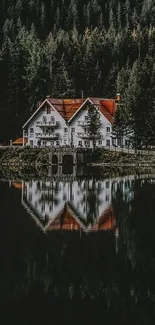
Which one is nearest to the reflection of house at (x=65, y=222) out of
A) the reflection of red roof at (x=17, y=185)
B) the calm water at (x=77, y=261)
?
the calm water at (x=77, y=261)

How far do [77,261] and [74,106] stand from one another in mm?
77410

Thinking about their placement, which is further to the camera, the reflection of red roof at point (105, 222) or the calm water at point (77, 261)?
the reflection of red roof at point (105, 222)

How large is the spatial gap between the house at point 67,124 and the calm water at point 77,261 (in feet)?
178

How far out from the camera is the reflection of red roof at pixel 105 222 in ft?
96.6

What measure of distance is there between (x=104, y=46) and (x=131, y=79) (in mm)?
27196

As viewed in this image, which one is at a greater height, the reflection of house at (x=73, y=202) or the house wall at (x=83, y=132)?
the house wall at (x=83, y=132)

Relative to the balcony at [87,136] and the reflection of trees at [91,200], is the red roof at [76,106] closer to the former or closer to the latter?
the balcony at [87,136]

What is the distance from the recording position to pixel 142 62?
5037 inches

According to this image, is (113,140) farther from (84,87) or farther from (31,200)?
(31,200)

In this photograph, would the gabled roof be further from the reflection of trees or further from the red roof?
the reflection of trees

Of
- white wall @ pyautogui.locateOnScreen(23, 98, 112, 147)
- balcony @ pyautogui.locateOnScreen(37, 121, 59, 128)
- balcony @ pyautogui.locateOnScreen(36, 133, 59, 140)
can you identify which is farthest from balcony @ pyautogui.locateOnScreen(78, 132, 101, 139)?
balcony @ pyautogui.locateOnScreen(36, 133, 59, 140)

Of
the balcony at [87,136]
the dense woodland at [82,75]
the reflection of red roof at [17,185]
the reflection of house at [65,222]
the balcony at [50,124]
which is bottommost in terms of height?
the reflection of red roof at [17,185]

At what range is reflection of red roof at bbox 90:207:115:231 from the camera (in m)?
29.5

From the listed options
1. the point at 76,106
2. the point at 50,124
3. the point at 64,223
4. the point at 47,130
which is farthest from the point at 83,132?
the point at 64,223
